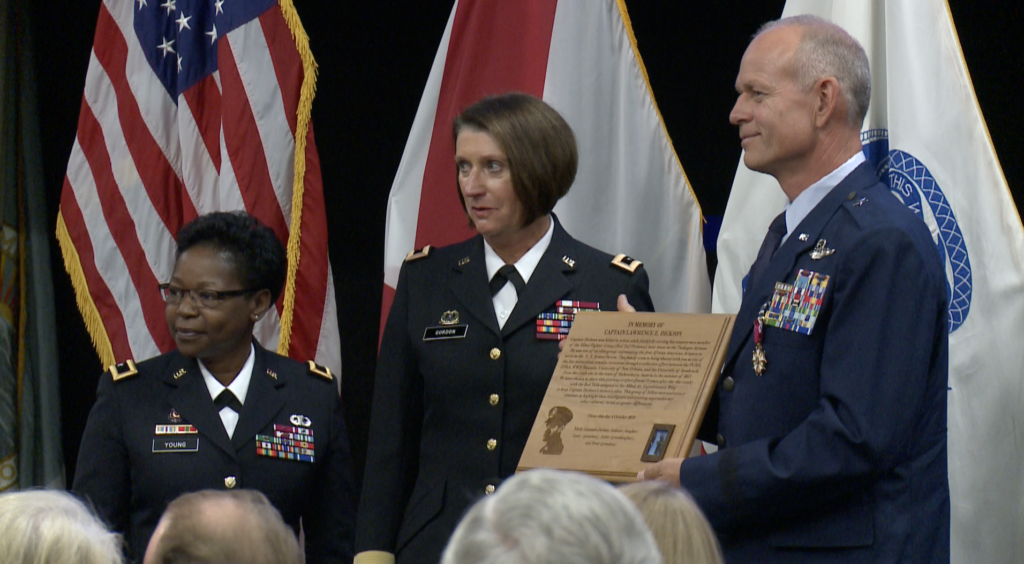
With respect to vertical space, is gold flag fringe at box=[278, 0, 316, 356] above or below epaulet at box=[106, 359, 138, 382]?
above

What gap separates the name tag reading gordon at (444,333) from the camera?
2934 mm

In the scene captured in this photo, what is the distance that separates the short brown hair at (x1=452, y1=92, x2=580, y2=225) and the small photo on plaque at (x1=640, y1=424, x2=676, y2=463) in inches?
29.6

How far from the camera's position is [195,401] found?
10.4ft

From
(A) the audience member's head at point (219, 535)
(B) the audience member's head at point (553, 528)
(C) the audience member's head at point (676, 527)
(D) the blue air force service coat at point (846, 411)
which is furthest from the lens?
(D) the blue air force service coat at point (846, 411)

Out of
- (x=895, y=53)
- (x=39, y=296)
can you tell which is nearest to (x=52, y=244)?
(x=39, y=296)

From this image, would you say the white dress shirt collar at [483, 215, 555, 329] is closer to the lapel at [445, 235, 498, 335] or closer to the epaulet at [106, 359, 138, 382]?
the lapel at [445, 235, 498, 335]

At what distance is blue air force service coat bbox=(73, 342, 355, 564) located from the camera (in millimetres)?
3033

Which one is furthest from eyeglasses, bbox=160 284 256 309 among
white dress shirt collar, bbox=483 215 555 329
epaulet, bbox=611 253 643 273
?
epaulet, bbox=611 253 643 273

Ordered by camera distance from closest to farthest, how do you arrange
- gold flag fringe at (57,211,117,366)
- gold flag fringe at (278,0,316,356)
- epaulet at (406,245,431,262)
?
1. epaulet at (406,245,431,262)
2. gold flag fringe at (278,0,316,356)
3. gold flag fringe at (57,211,117,366)

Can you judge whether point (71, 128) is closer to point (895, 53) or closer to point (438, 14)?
point (438, 14)

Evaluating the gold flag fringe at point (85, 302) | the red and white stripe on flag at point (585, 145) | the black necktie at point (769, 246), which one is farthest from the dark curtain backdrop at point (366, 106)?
the black necktie at point (769, 246)

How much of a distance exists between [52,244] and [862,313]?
12.1ft

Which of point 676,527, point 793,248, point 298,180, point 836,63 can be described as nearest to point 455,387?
point 793,248

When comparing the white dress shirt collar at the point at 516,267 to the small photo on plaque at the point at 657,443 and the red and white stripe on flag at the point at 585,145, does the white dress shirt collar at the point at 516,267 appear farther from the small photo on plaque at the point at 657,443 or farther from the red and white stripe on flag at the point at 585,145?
the red and white stripe on flag at the point at 585,145
